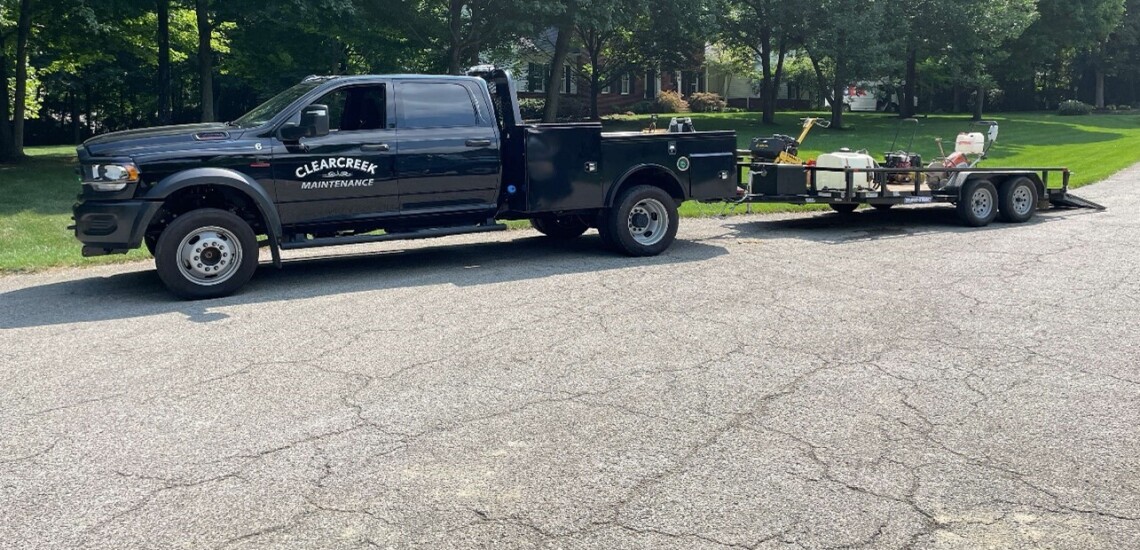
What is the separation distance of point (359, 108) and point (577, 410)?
5.37m

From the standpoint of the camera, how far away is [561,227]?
12.4 m

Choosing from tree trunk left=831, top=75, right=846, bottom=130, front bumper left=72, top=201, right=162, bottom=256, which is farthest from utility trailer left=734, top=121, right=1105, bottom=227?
tree trunk left=831, top=75, right=846, bottom=130

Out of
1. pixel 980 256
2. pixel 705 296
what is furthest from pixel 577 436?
pixel 980 256

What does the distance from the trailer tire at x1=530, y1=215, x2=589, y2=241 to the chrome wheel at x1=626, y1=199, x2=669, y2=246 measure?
3.82 feet

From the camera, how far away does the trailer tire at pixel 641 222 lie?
1098cm

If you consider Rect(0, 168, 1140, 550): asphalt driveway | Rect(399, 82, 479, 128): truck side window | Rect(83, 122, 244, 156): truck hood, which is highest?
Rect(399, 82, 479, 128): truck side window

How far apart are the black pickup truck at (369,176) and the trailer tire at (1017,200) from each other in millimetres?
4562

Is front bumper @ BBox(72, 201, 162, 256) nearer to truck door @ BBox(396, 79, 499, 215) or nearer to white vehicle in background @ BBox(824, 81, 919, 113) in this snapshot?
truck door @ BBox(396, 79, 499, 215)

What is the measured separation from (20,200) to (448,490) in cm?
1624

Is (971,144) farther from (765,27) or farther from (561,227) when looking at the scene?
(765,27)

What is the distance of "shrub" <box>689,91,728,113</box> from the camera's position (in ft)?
191

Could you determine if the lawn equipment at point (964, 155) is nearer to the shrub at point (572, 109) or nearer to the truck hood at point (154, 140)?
the truck hood at point (154, 140)

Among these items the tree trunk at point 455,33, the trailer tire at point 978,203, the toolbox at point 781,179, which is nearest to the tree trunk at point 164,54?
the tree trunk at point 455,33

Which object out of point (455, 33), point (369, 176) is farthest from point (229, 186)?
point (455, 33)
